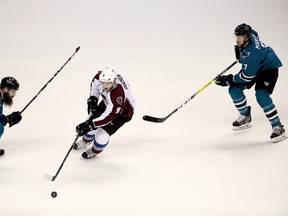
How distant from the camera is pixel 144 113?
5.13m

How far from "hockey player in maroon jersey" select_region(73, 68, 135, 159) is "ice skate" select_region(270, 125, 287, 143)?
1.09m

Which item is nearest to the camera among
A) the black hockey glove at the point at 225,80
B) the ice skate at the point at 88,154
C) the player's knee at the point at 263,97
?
the ice skate at the point at 88,154

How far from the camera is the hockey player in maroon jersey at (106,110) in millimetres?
4031

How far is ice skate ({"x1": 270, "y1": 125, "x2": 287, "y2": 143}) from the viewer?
4434 mm

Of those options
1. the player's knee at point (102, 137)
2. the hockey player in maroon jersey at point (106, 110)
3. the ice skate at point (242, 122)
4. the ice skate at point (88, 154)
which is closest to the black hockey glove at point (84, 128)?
the hockey player in maroon jersey at point (106, 110)

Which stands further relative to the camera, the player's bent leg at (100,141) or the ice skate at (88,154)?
the ice skate at (88,154)

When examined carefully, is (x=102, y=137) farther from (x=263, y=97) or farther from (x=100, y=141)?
(x=263, y=97)

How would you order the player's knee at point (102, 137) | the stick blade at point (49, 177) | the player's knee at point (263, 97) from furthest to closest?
the player's knee at point (263, 97) < the player's knee at point (102, 137) < the stick blade at point (49, 177)

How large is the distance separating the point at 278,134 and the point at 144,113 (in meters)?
1.23

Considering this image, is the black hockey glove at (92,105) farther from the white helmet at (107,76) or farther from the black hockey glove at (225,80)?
the black hockey glove at (225,80)

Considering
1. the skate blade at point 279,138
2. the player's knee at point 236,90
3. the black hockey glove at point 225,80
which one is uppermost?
the black hockey glove at point 225,80

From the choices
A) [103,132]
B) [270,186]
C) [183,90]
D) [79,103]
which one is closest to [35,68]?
[79,103]

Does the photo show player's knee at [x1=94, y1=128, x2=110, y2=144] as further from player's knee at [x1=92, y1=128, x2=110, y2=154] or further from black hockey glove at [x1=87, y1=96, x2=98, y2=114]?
black hockey glove at [x1=87, y1=96, x2=98, y2=114]

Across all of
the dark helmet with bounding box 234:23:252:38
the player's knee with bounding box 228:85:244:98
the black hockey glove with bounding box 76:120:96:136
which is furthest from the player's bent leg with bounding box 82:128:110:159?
the dark helmet with bounding box 234:23:252:38
